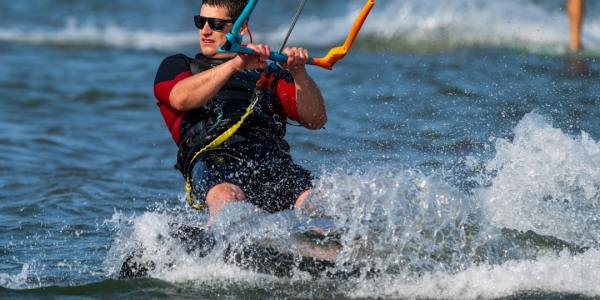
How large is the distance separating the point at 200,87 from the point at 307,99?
0.61 meters

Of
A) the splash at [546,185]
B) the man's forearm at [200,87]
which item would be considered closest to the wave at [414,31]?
the splash at [546,185]

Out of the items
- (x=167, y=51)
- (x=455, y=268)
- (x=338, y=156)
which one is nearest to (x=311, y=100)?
(x=455, y=268)

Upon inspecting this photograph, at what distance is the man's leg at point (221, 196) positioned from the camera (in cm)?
515

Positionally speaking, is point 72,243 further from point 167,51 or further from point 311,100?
point 167,51

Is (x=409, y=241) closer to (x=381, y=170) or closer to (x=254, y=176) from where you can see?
(x=381, y=170)

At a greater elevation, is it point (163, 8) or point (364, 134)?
point (163, 8)

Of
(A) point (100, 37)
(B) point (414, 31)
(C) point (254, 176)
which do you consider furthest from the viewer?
(A) point (100, 37)

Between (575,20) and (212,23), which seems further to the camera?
(575,20)

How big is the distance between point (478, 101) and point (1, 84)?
21.3 ft

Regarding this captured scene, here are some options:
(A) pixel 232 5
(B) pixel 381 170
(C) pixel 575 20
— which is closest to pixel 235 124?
(A) pixel 232 5

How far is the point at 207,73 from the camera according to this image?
16.9 feet

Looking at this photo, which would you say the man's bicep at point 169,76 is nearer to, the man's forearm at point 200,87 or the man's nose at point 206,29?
the man's forearm at point 200,87

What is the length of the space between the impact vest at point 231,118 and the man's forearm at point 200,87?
0.60ft

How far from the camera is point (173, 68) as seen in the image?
18.2 ft
